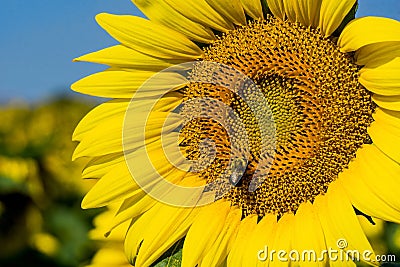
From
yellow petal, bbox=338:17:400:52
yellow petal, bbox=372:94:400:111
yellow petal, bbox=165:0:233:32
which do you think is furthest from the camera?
yellow petal, bbox=165:0:233:32

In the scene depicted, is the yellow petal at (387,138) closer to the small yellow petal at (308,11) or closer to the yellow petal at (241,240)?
the small yellow petal at (308,11)

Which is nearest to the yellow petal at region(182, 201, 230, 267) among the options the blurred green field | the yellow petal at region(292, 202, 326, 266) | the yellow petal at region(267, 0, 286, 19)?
the yellow petal at region(292, 202, 326, 266)

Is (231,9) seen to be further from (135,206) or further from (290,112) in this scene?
(135,206)

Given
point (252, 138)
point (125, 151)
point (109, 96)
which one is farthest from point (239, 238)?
point (109, 96)

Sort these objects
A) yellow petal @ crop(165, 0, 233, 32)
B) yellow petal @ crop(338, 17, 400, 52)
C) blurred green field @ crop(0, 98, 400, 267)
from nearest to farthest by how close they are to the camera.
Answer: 1. yellow petal @ crop(338, 17, 400, 52)
2. yellow petal @ crop(165, 0, 233, 32)
3. blurred green field @ crop(0, 98, 400, 267)

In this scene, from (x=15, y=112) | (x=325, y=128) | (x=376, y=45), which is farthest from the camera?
(x=15, y=112)

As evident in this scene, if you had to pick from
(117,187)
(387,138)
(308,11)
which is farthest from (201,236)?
(308,11)

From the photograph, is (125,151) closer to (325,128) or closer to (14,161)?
(325,128)

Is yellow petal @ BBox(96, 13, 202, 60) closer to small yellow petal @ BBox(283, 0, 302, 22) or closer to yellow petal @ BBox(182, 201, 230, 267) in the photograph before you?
small yellow petal @ BBox(283, 0, 302, 22)
